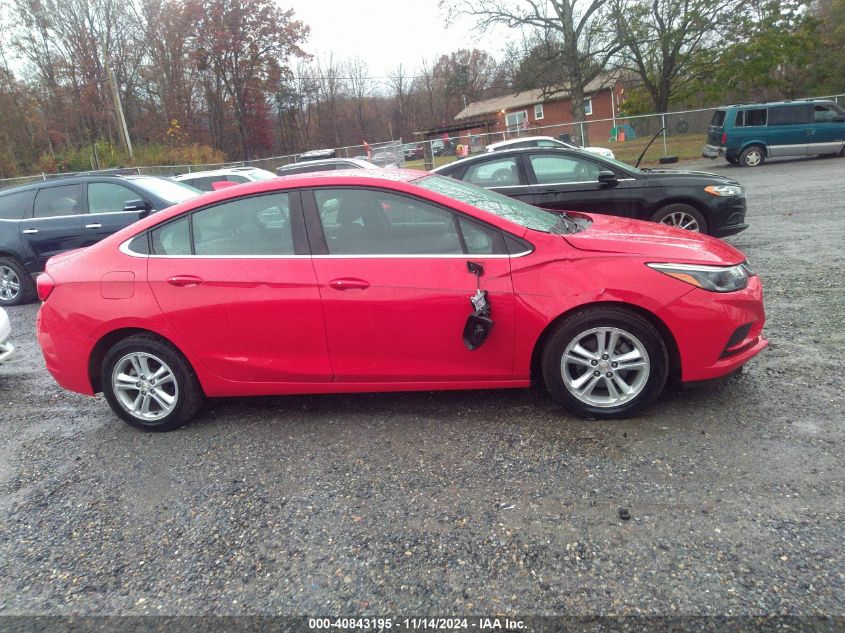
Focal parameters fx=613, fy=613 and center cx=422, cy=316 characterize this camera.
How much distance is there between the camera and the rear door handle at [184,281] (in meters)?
3.94

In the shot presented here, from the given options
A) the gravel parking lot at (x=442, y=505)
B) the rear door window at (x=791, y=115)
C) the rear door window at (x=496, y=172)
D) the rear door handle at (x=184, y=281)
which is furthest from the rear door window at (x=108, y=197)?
the rear door window at (x=791, y=115)

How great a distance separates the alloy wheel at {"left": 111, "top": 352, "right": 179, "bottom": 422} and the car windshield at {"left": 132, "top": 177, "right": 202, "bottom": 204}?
206 inches

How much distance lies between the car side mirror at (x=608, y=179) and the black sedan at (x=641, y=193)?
0.04 m

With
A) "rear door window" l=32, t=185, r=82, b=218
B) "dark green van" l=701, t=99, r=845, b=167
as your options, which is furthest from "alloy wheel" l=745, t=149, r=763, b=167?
"rear door window" l=32, t=185, r=82, b=218

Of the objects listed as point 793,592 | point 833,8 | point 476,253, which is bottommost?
point 793,592

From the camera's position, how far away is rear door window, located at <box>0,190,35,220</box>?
9.16 meters

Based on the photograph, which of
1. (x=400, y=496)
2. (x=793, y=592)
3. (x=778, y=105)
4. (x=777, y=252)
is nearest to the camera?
(x=793, y=592)

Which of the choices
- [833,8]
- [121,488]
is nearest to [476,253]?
[121,488]

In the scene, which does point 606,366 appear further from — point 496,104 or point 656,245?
point 496,104

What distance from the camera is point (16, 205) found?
921 centimetres

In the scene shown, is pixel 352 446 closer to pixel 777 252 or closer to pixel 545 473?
pixel 545 473

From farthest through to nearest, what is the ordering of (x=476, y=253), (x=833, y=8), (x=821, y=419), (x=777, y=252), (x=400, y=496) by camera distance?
(x=833, y=8)
(x=777, y=252)
(x=476, y=253)
(x=821, y=419)
(x=400, y=496)

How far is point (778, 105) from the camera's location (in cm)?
2000

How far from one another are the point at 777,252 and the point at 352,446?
6.52 meters
